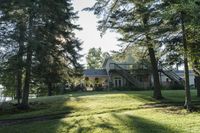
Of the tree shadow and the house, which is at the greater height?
the house

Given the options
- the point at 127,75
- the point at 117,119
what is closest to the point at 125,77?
the point at 127,75

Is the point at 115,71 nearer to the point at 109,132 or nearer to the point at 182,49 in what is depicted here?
the point at 182,49

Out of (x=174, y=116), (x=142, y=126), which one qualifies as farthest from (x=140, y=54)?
(x=142, y=126)

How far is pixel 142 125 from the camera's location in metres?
15.8

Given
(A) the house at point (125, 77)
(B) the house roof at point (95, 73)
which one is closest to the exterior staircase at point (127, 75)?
(A) the house at point (125, 77)

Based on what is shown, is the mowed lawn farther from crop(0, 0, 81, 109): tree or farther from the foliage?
the foliage

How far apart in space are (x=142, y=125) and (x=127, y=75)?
29.8m

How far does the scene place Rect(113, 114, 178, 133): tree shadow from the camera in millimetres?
14739

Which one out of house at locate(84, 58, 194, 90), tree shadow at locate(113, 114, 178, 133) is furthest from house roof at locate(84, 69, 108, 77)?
tree shadow at locate(113, 114, 178, 133)

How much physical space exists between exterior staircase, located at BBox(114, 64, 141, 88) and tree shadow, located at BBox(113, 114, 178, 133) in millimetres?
25368

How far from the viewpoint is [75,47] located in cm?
3600

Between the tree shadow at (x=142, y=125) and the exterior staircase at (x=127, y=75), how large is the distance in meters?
25.4

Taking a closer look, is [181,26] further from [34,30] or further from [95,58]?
[95,58]

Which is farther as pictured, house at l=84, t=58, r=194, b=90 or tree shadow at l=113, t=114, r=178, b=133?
house at l=84, t=58, r=194, b=90
